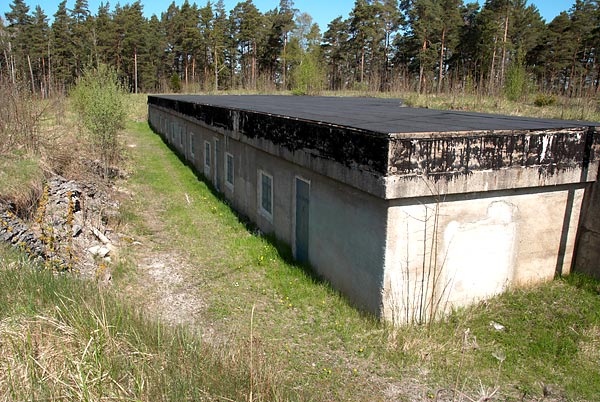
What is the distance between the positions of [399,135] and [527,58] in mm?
45103

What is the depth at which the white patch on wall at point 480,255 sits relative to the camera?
616 centimetres

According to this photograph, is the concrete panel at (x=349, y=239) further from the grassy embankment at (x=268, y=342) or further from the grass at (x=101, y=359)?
the grass at (x=101, y=359)

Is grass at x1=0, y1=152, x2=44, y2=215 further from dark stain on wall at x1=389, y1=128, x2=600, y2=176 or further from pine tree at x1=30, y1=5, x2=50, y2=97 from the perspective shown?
pine tree at x1=30, y1=5, x2=50, y2=97

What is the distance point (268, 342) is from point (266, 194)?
182 inches

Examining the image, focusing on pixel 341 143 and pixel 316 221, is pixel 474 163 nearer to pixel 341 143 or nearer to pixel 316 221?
pixel 341 143

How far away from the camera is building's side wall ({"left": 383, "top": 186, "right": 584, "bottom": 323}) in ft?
19.1

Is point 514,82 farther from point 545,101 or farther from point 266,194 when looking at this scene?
point 266,194

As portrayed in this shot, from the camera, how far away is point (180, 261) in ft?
28.2

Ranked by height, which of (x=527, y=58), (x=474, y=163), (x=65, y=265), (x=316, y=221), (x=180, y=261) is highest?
(x=527, y=58)

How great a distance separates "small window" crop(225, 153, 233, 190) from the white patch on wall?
7.41 m

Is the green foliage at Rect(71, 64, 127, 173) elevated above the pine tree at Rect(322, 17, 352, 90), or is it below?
below

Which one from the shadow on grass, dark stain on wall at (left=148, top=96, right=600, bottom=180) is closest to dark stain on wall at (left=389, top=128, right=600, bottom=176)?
dark stain on wall at (left=148, top=96, right=600, bottom=180)

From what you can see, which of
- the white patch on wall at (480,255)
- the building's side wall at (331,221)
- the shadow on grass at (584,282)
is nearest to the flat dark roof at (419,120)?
the building's side wall at (331,221)

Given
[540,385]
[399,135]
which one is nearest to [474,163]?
[399,135]
